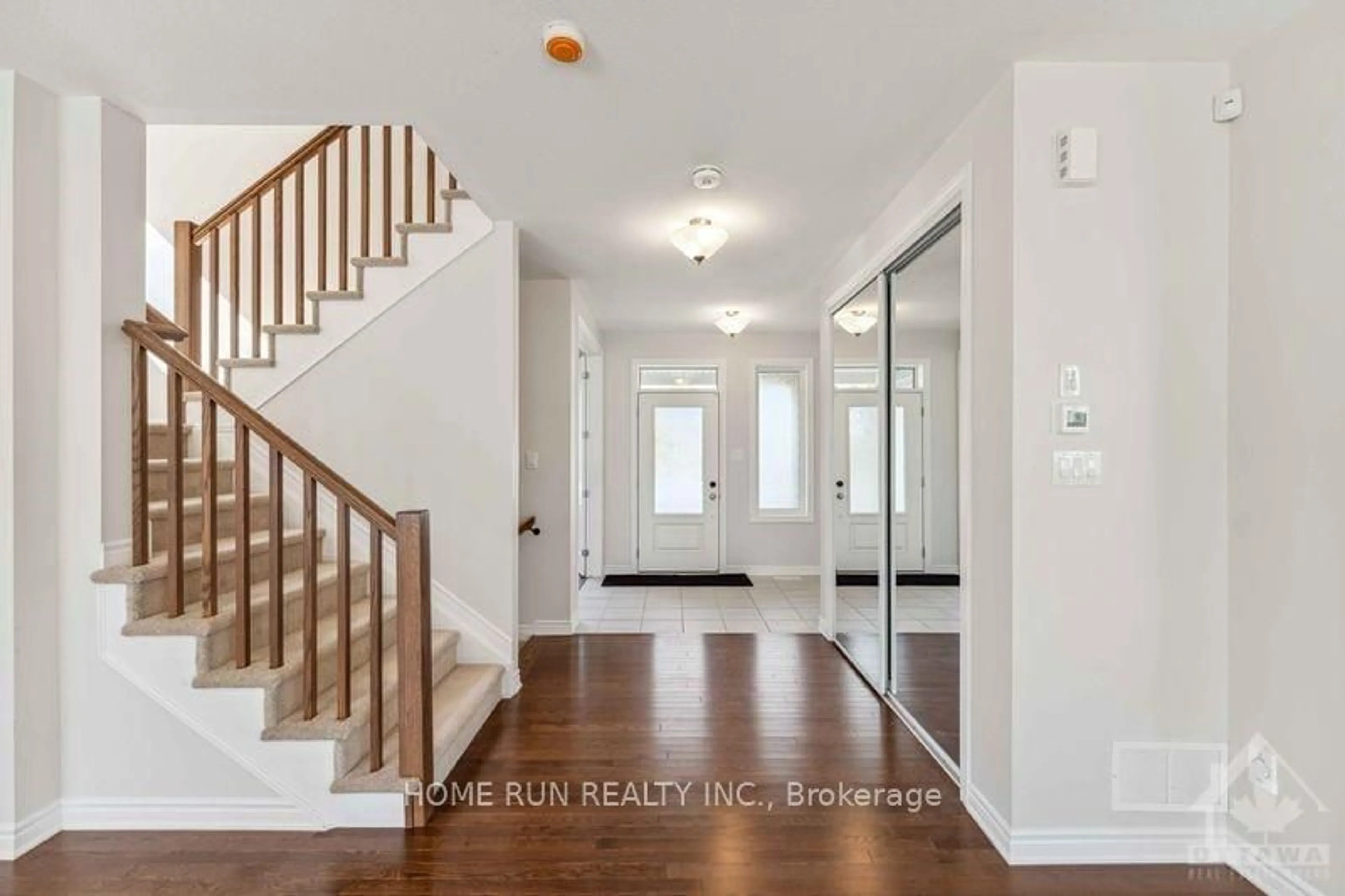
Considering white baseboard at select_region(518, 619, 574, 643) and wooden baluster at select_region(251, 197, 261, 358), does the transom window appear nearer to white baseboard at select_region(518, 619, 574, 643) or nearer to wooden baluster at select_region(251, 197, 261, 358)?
white baseboard at select_region(518, 619, 574, 643)

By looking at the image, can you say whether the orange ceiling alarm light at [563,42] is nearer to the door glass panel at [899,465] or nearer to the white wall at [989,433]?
the white wall at [989,433]

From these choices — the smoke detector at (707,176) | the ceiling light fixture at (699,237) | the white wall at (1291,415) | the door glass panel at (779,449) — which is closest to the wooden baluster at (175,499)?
the smoke detector at (707,176)

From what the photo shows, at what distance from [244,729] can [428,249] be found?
2349mm

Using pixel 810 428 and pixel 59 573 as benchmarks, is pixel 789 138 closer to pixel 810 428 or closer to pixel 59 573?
pixel 59 573

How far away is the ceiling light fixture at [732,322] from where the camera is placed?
5723 mm

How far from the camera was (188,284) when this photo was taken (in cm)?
349

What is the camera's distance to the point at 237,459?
7.54 feet

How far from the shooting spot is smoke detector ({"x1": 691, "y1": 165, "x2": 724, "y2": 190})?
279 centimetres

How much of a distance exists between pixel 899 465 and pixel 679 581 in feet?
11.5

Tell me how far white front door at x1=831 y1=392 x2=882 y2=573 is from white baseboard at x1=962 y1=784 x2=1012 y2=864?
1.55 metres

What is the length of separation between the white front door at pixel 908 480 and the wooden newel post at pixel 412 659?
7.42 feet

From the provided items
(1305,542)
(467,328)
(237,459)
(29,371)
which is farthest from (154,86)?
(1305,542)

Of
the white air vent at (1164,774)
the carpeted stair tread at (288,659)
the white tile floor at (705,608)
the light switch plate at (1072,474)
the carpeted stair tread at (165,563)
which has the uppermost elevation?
the light switch plate at (1072,474)

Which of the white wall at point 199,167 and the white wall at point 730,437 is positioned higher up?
the white wall at point 199,167
